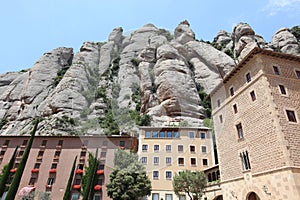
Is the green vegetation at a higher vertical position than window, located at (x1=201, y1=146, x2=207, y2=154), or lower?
higher

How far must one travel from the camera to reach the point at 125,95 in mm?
40625

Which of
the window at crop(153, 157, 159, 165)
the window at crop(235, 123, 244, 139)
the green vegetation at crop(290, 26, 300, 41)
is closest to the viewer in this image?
the window at crop(235, 123, 244, 139)

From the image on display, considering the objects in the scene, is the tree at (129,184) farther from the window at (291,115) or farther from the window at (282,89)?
the window at (282,89)

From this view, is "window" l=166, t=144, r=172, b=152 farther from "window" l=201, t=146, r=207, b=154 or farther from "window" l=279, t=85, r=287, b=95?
"window" l=279, t=85, r=287, b=95

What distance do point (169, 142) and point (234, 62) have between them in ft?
89.7

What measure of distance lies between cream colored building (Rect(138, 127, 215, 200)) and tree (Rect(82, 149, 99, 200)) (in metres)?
5.39

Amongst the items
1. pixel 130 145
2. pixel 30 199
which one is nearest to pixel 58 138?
pixel 30 199

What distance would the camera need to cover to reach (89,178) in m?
19.1

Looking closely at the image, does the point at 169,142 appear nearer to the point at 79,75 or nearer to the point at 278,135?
the point at 278,135

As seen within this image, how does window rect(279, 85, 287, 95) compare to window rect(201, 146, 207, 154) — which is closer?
window rect(279, 85, 287, 95)

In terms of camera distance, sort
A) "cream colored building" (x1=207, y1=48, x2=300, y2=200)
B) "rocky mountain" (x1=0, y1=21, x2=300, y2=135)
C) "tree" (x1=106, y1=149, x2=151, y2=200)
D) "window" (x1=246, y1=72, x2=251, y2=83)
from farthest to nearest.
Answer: "rocky mountain" (x1=0, y1=21, x2=300, y2=135) < "tree" (x1=106, y1=149, x2=151, y2=200) < "window" (x1=246, y1=72, x2=251, y2=83) < "cream colored building" (x1=207, y1=48, x2=300, y2=200)

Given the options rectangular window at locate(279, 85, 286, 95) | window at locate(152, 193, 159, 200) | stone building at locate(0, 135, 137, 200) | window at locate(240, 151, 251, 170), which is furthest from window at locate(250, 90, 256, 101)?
stone building at locate(0, 135, 137, 200)

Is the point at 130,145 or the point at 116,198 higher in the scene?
the point at 130,145

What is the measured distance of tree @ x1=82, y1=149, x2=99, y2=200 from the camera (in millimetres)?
18256
